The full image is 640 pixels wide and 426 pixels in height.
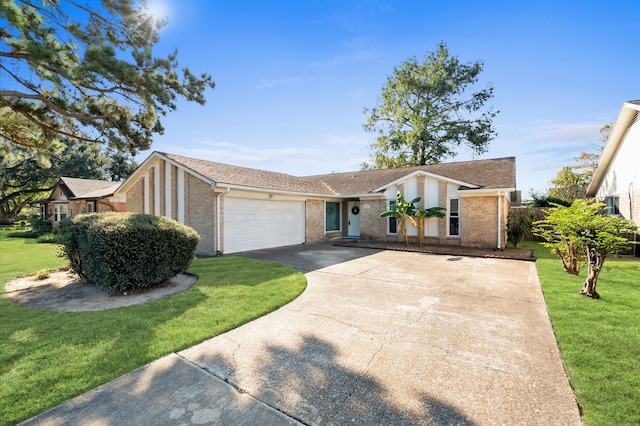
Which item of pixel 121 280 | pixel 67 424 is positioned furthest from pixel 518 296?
pixel 121 280

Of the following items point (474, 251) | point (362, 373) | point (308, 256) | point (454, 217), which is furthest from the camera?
point (454, 217)

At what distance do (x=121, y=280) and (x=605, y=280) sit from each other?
39.8ft

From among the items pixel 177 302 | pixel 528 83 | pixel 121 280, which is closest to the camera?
pixel 177 302

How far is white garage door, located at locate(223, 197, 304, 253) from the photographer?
12.8 meters

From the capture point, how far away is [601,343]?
4.02 metres

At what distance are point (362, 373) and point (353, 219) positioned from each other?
1596 centimetres

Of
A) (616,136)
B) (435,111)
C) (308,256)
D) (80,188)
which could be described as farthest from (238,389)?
(80,188)

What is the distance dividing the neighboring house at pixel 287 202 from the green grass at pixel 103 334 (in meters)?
5.50

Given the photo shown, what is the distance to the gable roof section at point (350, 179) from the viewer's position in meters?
13.2

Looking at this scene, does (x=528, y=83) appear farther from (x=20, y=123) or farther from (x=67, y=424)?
(x=20, y=123)

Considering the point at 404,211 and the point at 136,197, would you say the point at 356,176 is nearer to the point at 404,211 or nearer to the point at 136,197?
the point at 404,211

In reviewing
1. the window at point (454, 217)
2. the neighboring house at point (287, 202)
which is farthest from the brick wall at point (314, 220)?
the window at point (454, 217)

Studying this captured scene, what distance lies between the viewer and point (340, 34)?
12180 mm

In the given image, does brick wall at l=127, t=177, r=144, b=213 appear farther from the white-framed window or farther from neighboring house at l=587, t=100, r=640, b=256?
neighboring house at l=587, t=100, r=640, b=256
